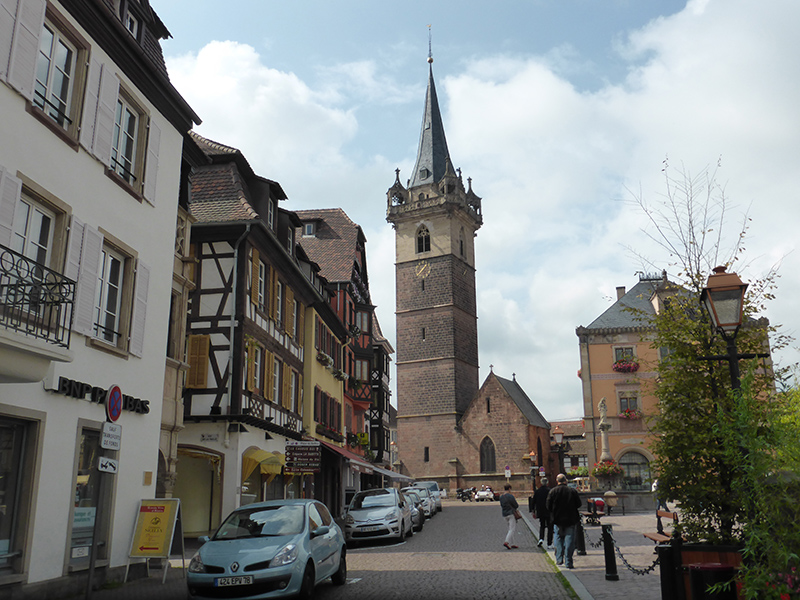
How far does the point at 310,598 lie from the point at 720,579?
17.0 ft

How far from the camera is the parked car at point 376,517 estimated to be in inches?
755

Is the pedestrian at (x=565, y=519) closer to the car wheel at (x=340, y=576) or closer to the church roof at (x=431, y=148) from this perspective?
the car wheel at (x=340, y=576)

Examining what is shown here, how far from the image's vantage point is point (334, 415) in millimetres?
32562

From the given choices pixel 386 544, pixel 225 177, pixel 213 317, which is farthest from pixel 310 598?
pixel 225 177

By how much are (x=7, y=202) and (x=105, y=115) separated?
3128 millimetres

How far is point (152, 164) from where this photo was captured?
13.4 meters

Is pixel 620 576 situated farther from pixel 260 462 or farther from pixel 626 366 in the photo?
pixel 626 366

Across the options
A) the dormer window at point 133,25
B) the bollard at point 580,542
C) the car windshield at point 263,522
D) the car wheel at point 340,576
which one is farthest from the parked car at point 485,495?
the dormer window at point 133,25

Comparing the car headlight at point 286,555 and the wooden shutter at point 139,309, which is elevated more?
the wooden shutter at point 139,309

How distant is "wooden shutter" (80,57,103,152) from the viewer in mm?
11102

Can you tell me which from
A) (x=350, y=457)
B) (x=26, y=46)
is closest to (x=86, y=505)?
(x=26, y=46)

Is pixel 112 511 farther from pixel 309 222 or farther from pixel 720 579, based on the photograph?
pixel 309 222

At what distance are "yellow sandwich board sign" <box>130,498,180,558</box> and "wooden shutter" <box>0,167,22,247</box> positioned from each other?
519cm

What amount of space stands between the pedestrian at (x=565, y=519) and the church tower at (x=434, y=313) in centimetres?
4778
